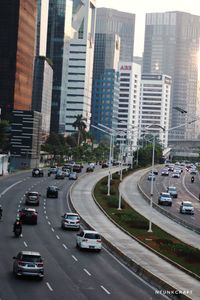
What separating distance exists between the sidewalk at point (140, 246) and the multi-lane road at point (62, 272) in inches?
27.3

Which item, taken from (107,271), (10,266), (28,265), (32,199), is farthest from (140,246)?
(32,199)

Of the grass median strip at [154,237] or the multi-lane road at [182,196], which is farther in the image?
the multi-lane road at [182,196]

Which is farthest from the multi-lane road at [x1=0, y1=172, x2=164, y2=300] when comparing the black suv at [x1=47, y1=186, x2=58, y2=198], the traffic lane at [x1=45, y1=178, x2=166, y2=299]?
the black suv at [x1=47, y1=186, x2=58, y2=198]

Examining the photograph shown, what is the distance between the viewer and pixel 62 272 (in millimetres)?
32750

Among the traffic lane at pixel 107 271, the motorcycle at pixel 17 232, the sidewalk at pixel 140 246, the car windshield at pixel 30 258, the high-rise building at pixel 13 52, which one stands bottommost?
the traffic lane at pixel 107 271

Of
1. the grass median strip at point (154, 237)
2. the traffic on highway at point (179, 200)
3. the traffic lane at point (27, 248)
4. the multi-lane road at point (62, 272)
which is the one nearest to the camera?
the traffic lane at point (27, 248)

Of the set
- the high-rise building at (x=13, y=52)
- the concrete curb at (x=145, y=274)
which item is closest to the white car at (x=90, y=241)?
the concrete curb at (x=145, y=274)

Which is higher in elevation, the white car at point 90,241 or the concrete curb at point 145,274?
the white car at point 90,241

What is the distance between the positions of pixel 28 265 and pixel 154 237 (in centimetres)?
2129

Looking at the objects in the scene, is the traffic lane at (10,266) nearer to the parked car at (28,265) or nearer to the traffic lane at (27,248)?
the traffic lane at (27,248)

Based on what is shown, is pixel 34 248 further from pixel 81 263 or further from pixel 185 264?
pixel 185 264

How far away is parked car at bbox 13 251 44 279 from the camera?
29859mm

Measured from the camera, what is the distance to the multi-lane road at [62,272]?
2736 cm

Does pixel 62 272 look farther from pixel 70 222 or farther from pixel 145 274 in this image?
pixel 70 222
